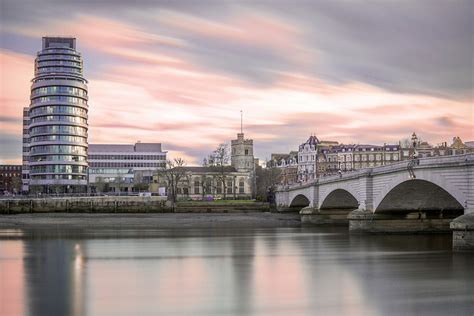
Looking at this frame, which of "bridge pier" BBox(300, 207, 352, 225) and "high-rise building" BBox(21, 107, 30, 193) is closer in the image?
"bridge pier" BBox(300, 207, 352, 225)

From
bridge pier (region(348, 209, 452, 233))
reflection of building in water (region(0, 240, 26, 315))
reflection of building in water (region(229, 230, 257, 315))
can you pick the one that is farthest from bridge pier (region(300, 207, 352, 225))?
reflection of building in water (region(0, 240, 26, 315))

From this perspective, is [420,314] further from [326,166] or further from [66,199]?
[326,166]

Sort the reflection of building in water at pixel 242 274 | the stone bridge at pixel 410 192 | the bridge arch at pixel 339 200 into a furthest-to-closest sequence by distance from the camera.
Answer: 1. the bridge arch at pixel 339 200
2. the stone bridge at pixel 410 192
3. the reflection of building in water at pixel 242 274

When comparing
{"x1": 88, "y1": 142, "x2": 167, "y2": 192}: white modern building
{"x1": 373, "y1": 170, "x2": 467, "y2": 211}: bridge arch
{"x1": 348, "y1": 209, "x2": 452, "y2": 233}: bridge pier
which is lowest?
{"x1": 348, "y1": 209, "x2": 452, "y2": 233}: bridge pier

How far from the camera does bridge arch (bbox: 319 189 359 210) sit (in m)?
80.2

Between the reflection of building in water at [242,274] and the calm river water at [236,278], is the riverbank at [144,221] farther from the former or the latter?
the calm river water at [236,278]

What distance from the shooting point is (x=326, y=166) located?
611 ft

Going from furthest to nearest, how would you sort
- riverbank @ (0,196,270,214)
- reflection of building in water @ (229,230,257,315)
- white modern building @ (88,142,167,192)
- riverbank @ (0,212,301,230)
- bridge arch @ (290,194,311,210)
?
white modern building @ (88,142,167,192) < riverbank @ (0,196,270,214) < bridge arch @ (290,194,311,210) < riverbank @ (0,212,301,230) < reflection of building in water @ (229,230,257,315)

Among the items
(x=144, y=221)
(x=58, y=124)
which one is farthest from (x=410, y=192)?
(x=58, y=124)

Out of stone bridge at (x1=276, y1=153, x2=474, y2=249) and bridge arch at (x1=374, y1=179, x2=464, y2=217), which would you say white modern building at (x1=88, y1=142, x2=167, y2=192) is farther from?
bridge arch at (x1=374, y1=179, x2=464, y2=217)

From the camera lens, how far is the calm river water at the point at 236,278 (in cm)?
2581

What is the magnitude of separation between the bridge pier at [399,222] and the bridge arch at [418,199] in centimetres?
75

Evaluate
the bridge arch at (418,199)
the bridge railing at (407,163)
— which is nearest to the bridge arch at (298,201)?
the bridge railing at (407,163)

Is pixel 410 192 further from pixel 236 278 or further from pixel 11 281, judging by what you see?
pixel 11 281
